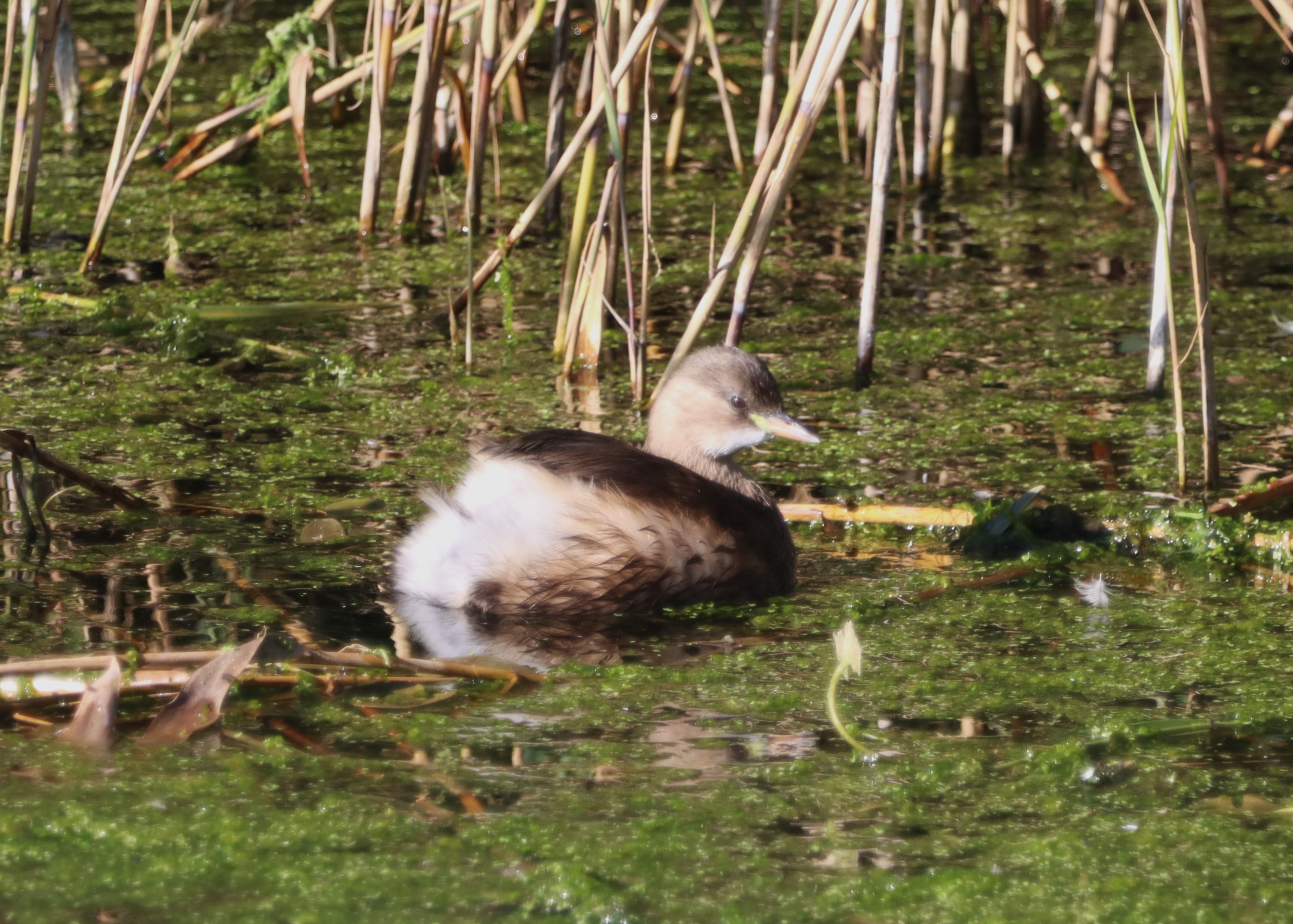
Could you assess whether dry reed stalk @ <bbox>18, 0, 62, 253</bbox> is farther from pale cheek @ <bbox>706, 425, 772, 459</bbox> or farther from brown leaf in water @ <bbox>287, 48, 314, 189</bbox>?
pale cheek @ <bbox>706, 425, 772, 459</bbox>

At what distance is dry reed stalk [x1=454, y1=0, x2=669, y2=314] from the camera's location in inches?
160

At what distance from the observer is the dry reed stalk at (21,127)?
499 cm

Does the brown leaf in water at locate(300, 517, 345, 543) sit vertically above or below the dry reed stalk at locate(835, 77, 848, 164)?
below

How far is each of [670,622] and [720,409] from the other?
620mm

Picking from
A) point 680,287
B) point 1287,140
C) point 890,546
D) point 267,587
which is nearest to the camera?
point 267,587

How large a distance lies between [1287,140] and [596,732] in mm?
6594

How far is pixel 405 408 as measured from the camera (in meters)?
4.66

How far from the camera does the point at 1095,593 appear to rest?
350 centimetres

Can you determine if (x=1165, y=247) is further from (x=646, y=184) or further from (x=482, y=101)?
(x=482, y=101)

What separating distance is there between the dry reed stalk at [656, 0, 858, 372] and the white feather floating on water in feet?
3.52

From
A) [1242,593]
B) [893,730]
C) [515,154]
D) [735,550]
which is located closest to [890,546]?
[735,550]

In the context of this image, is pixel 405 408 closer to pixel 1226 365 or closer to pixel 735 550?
pixel 735 550

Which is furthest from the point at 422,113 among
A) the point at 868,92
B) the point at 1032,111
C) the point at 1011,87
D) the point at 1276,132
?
the point at 1276,132

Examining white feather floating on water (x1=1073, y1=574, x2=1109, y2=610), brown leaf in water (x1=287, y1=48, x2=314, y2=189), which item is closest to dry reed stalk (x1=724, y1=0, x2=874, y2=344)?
white feather floating on water (x1=1073, y1=574, x2=1109, y2=610)
